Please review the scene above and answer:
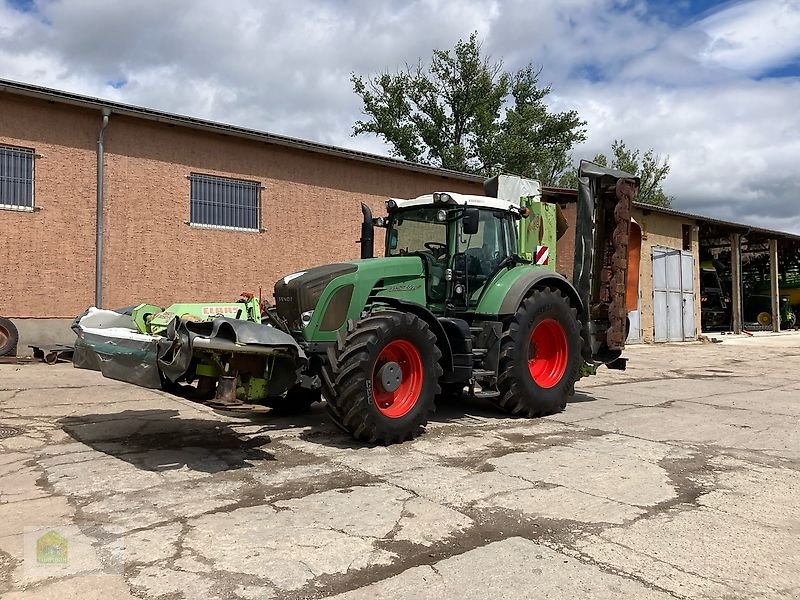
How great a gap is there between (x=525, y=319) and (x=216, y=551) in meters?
4.50

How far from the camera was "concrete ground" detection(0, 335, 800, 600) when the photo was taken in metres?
3.22

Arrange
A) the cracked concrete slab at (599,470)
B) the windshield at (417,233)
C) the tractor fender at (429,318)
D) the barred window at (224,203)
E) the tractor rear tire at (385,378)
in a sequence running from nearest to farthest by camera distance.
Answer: the cracked concrete slab at (599,470) → the tractor rear tire at (385,378) → the tractor fender at (429,318) → the windshield at (417,233) → the barred window at (224,203)

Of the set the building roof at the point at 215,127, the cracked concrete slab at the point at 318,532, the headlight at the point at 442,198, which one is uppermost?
the building roof at the point at 215,127

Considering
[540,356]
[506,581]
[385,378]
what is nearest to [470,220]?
[385,378]

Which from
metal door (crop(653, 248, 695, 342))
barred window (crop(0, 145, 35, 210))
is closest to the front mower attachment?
barred window (crop(0, 145, 35, 210))

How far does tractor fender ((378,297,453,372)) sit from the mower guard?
1.36m

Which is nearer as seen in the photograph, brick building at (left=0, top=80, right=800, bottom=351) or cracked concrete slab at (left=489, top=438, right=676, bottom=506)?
cracked concrete slab at (left=489, top=438, right=676, bottom=506)

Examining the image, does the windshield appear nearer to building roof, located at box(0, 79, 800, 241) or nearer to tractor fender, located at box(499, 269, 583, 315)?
tractor fender, located at box(499, 269, 583, 315)

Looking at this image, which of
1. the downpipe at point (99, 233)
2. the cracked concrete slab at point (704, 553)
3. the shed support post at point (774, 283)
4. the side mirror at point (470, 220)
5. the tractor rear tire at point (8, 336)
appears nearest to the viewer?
the cracked concrete slab at point (704, 553)

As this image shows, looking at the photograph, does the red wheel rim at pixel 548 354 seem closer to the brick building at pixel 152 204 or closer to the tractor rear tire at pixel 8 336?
the brick building at pixel 152 204

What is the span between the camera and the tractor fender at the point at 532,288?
7117mm

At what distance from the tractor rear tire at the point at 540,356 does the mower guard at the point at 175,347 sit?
2655 millimetres

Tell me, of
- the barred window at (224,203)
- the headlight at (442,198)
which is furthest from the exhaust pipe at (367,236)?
the barred window at (224,203)

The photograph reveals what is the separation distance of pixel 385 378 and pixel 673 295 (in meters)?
18.4
